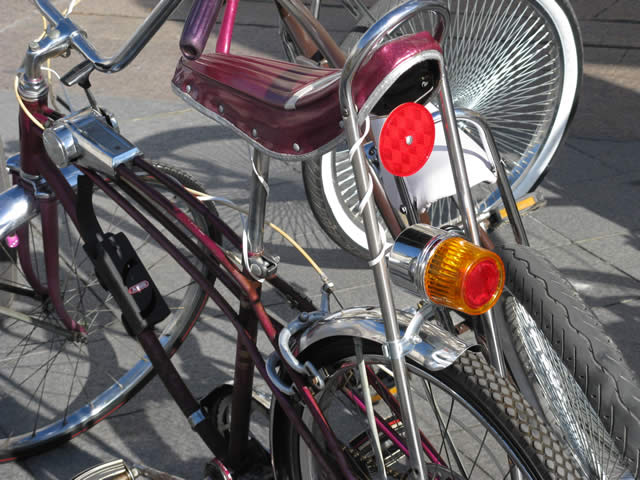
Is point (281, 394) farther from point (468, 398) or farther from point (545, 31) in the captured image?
point (545, 31)

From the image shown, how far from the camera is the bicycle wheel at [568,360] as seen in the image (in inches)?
67.5

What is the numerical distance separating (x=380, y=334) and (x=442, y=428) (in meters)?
0.30

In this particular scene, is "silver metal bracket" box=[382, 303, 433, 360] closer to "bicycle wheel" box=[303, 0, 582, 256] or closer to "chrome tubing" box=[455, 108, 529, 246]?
"chrome tubing" box=[455, 108, 529, 246]

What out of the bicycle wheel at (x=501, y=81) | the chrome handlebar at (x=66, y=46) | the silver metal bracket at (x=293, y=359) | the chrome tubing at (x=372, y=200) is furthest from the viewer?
the bicycle wheel at (x=501, y=81)

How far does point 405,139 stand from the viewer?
1.36 m

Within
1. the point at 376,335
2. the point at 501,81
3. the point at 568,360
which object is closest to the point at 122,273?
the point at 376,335

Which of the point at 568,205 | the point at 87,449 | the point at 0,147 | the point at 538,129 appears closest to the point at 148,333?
the point at 87,449

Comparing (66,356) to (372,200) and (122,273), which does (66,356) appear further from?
(372,200)

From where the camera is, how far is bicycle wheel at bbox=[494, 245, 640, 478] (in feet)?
5.63

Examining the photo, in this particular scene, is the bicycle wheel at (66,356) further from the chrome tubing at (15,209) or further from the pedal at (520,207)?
the pedal at (520,207)

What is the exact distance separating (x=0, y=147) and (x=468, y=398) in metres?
2.11

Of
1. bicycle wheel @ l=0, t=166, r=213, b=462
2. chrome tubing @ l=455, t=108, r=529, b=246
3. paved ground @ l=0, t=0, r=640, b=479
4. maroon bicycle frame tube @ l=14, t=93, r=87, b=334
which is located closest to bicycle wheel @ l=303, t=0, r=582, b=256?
paved ground @ l=0, t=0, r=640, b=479

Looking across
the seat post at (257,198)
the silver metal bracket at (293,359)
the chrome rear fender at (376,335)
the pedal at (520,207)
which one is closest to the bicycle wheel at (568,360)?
the pedal at (520,207)

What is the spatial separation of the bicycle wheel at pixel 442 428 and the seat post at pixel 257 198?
0.29 metres
